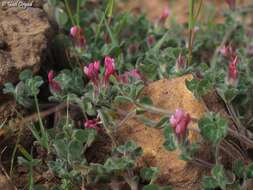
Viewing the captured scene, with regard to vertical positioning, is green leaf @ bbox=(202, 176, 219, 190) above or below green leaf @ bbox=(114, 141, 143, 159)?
below

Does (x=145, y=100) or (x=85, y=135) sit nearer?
(x=85, y=135)

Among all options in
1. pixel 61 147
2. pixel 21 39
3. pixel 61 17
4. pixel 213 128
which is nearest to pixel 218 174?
pixel 213 128

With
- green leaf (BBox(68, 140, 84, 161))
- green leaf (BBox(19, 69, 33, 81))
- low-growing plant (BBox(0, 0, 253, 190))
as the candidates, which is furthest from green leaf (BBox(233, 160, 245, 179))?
green leaf (BBox(19, 69, 33, 81))

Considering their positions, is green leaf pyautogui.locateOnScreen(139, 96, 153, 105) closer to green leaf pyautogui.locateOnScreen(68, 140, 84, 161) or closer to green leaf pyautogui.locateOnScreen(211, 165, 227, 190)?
green leaf pyautogui.locateOnScreen(68, 140, 84, 161)

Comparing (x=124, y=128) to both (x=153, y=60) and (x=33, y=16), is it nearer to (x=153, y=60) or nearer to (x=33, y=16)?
(x=153, y=60)

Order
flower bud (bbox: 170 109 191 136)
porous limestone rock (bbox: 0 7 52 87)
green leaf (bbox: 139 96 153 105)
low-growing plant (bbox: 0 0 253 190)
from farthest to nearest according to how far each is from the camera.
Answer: porous limestone rock (bbox: 0 7 52 87) < green leaf (bbox: 139 96 153 105) < low-growing plant (bbox: 0 0 253 190) < flower bud (bbox: 170 109 191 136)

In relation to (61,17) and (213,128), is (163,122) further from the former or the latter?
(61,17)

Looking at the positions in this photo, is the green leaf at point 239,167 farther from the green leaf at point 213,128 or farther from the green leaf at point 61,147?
the green leaf at point 61,147
